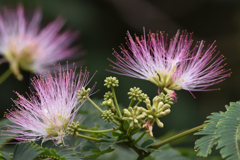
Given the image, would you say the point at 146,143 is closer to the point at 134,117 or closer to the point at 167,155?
the point at 134,117

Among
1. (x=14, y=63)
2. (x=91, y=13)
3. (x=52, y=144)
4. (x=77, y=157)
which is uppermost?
(x=91, y=13)

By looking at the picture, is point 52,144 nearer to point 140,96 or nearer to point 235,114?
point 140,96

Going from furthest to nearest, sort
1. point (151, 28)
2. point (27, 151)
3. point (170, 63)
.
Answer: point (151, 28), point (170, 63), point (27, 151)

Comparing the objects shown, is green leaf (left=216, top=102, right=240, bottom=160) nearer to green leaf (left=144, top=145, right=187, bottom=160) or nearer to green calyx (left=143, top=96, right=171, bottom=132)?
green calyx (left=143, top=96, right=171, bottom=132)

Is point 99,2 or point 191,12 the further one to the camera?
point 191,12

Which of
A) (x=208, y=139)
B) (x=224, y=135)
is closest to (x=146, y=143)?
(x=208, y=139)

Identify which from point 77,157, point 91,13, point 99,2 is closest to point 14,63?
point 77,157
